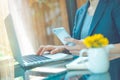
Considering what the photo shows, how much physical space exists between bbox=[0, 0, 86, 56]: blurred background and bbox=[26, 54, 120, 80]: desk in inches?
60.6

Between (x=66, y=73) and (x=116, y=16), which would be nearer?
(x=66, y=73)

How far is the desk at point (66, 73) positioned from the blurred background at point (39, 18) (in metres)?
1.54

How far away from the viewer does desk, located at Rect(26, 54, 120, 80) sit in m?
1.00

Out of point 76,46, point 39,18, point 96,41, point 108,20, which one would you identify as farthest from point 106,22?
point 39,18

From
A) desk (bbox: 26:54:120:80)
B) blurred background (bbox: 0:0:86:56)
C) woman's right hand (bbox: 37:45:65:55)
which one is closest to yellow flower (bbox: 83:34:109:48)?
desk (bbox: 26:54:120:80)

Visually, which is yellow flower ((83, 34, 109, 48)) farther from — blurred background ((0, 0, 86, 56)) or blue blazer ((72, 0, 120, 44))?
blurred background ((0, 0, 86, 56))

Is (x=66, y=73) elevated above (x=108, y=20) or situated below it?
below

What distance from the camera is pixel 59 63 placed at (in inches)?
50.9

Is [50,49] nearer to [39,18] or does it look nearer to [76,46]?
[76,46]

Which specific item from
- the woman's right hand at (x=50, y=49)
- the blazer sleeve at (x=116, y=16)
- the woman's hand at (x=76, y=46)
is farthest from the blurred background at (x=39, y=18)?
the blazer sleeve at (x=116, y=16)

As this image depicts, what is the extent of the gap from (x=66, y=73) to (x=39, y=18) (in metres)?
1.95

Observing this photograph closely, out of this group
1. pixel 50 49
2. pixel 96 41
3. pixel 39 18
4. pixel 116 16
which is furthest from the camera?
pixel 39 18

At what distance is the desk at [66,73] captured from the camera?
3.27 feet

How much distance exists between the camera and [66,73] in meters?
1.09
